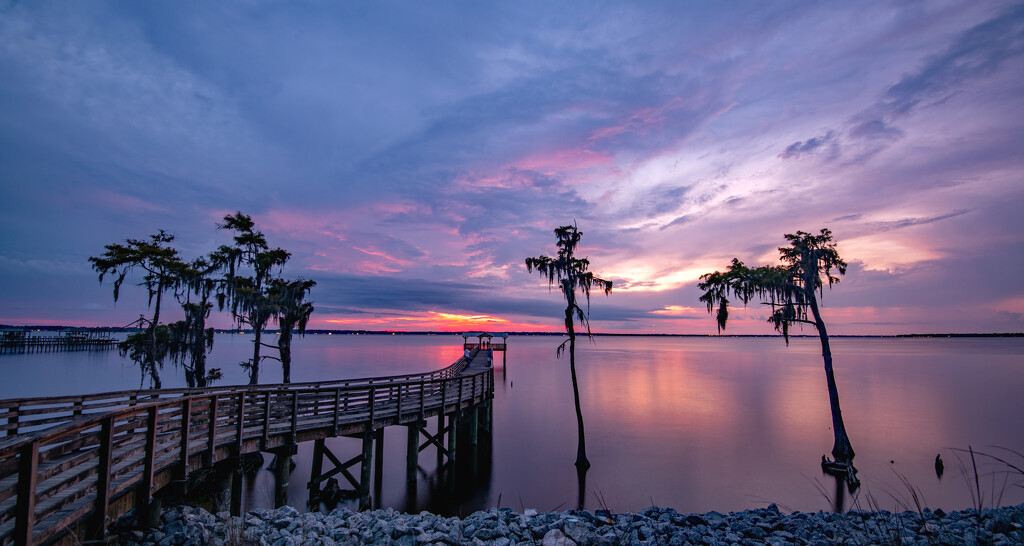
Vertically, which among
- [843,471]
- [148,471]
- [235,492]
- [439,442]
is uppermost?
[148,471]

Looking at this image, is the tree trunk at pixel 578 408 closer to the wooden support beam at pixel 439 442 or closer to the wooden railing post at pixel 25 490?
Result: the wooden support beam at pixel 439 442

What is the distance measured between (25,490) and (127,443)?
4.10 m

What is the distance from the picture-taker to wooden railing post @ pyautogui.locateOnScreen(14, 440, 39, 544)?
4.78 metres

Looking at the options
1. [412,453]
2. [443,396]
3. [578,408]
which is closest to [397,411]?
[443,396]

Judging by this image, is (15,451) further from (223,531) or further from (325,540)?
(325,540)

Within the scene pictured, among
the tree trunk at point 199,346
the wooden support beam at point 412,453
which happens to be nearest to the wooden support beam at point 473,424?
the wooden support beam at point 412,453

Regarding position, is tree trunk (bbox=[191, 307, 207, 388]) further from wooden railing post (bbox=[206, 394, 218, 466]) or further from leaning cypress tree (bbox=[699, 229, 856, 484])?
leaning cypress tree (bbox=[699, 229, 856, 484])

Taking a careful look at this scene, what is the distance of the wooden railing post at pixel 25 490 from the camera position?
188 inches

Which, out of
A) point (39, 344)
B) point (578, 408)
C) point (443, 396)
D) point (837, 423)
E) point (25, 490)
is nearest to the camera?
point (25, 490)

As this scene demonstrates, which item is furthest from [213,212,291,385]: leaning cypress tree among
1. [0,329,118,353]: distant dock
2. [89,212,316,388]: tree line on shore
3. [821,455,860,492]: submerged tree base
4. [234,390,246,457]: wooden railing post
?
[0,329,118,353]: distant dock

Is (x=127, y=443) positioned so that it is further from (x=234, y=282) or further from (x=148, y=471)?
(x=234, y=282)

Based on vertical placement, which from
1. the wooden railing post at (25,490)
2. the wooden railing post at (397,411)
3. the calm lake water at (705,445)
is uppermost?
the wooden railing post at (25,490)

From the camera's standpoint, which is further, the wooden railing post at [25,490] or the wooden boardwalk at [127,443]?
the wooden boardwalk at [127,443]

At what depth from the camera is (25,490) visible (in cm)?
483
